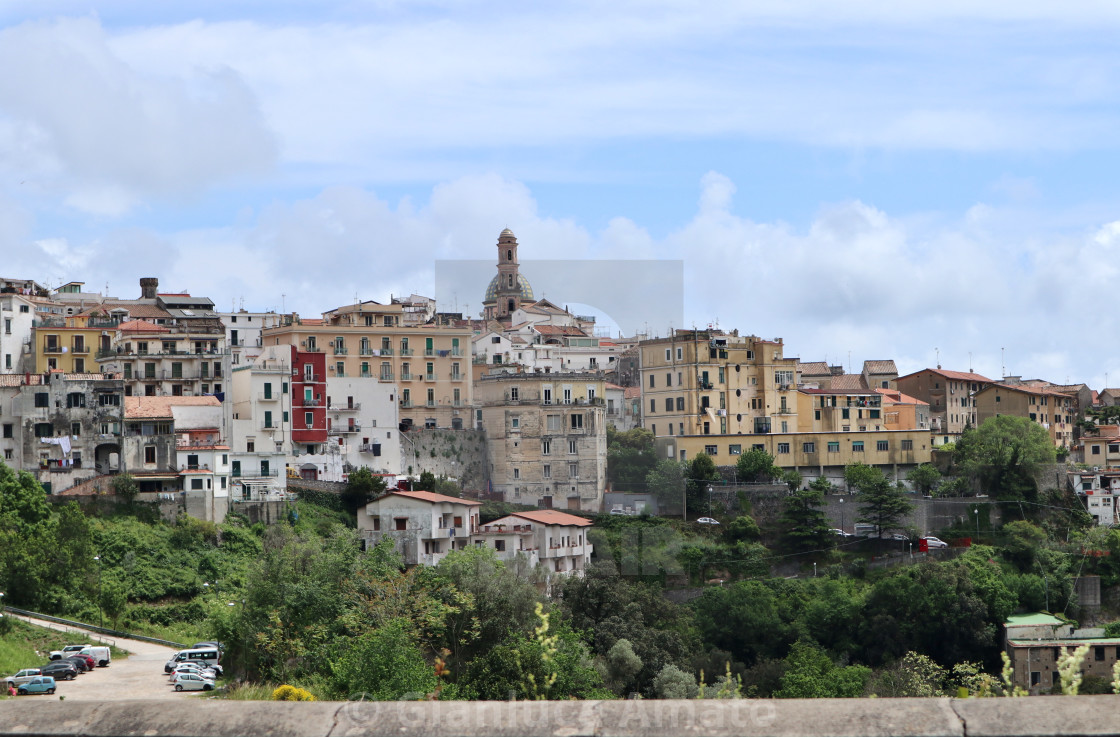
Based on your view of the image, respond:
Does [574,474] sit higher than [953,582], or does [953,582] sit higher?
[574,474]

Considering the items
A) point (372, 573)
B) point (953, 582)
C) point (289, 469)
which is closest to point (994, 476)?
point (953, 582)

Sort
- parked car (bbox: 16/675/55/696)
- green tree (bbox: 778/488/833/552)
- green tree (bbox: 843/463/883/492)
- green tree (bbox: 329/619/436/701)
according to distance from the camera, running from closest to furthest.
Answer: green tree (bbox: 329/619/436/701) → parked car (bbox: 16/675/55/696) → green tree (bbox: 778/488/833/552) → green tree (bbox: 843/463/883/492)

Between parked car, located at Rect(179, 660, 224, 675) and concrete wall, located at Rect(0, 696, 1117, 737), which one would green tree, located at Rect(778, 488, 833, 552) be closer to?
parked car, located at Rect(179, 660, 224, 675)

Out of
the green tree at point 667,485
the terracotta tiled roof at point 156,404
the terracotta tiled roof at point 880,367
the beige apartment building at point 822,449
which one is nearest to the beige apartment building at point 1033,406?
the terracotta tiled roof at point 880,367

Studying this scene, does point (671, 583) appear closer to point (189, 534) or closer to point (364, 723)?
point (189, 534)

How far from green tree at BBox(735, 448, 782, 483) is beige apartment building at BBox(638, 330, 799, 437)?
10.7ft

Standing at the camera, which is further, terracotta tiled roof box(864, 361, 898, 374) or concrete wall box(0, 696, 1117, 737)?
terracotta tiled roof box(864, 361, 898, 374)

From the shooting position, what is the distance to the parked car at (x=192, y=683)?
98.7 ft

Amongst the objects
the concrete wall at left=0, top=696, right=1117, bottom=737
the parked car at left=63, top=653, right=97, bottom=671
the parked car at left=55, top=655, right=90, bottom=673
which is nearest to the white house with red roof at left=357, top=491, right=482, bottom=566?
the parked car at left=63, top=653, right=97, bottom=671

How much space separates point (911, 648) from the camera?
53812 millimetres

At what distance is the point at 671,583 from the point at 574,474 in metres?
8.30

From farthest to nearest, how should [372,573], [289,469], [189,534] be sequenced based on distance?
[289,469] → [189,534] → [372,573]

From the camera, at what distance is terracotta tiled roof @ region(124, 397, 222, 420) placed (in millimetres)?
51250

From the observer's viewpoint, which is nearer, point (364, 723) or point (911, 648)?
point (364, 723)
